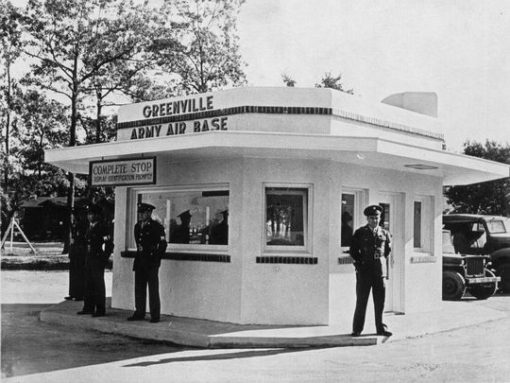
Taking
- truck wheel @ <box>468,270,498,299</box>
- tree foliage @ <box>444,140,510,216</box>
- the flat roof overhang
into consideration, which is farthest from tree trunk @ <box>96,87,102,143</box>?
tree foliage @ <box>444,140,510,216</box>

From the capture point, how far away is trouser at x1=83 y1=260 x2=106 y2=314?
1139 centimetres

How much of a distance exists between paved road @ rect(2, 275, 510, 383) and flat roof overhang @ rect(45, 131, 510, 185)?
111 inches

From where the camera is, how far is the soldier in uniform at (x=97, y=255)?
1141 centimetres

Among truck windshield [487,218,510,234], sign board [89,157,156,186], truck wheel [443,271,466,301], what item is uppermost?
sign board [89,157,156,186]

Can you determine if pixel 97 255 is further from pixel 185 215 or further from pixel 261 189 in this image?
pixel 261 189

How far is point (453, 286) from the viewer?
52.2 ft

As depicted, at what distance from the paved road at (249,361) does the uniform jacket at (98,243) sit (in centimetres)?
148

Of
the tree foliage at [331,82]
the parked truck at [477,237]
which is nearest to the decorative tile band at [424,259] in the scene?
the parked truck at [477,237]

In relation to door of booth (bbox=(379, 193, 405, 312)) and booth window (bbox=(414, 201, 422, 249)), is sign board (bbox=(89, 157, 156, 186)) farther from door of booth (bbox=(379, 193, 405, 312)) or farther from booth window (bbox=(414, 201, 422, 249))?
booth window (bbox=(414, 201, 422, 249))

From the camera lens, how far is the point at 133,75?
30312 millimetres

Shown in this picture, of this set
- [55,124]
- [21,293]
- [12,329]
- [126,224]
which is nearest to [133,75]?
[55,124]

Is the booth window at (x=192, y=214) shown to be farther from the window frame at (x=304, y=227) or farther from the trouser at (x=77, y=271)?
the trouser at (x=77, y=271)

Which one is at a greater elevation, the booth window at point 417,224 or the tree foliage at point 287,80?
the tree foliage at point 287,80

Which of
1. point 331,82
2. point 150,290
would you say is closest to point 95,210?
point 150,290
